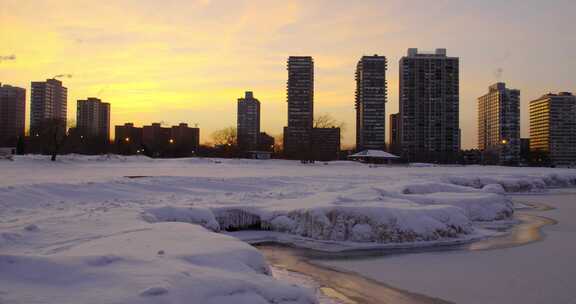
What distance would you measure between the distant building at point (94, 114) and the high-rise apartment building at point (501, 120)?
13028cm

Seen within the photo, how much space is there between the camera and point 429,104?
144500 millimetres

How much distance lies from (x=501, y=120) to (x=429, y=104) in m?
34.1

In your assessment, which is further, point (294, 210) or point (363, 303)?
point (294, 210)

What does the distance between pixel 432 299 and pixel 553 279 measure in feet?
11.9

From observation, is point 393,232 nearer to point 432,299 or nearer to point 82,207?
point 432,299

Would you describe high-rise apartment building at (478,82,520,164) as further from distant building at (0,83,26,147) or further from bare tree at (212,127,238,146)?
distant building at (0,83,26,147)

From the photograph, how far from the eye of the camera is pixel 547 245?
16422 mm

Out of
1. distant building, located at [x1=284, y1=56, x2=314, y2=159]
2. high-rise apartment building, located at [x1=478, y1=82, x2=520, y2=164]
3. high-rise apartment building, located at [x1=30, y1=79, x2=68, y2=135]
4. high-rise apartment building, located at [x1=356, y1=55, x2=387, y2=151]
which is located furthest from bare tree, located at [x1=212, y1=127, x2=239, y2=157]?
high-rise apartment building, located at [x1=478, y1=82, x2=520, y2=164]

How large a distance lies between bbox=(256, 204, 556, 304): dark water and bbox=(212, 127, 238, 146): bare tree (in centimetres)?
10981

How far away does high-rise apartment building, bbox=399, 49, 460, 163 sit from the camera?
140625 mm

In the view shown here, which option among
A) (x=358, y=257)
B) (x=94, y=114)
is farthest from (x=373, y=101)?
(x=358, y=257)

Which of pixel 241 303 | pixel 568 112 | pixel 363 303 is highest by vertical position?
pixel 568 112

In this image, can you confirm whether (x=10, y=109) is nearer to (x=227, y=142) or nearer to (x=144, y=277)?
(x=227, y=142)

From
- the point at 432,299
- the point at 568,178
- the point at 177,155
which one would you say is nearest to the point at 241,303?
the point at 432,299
